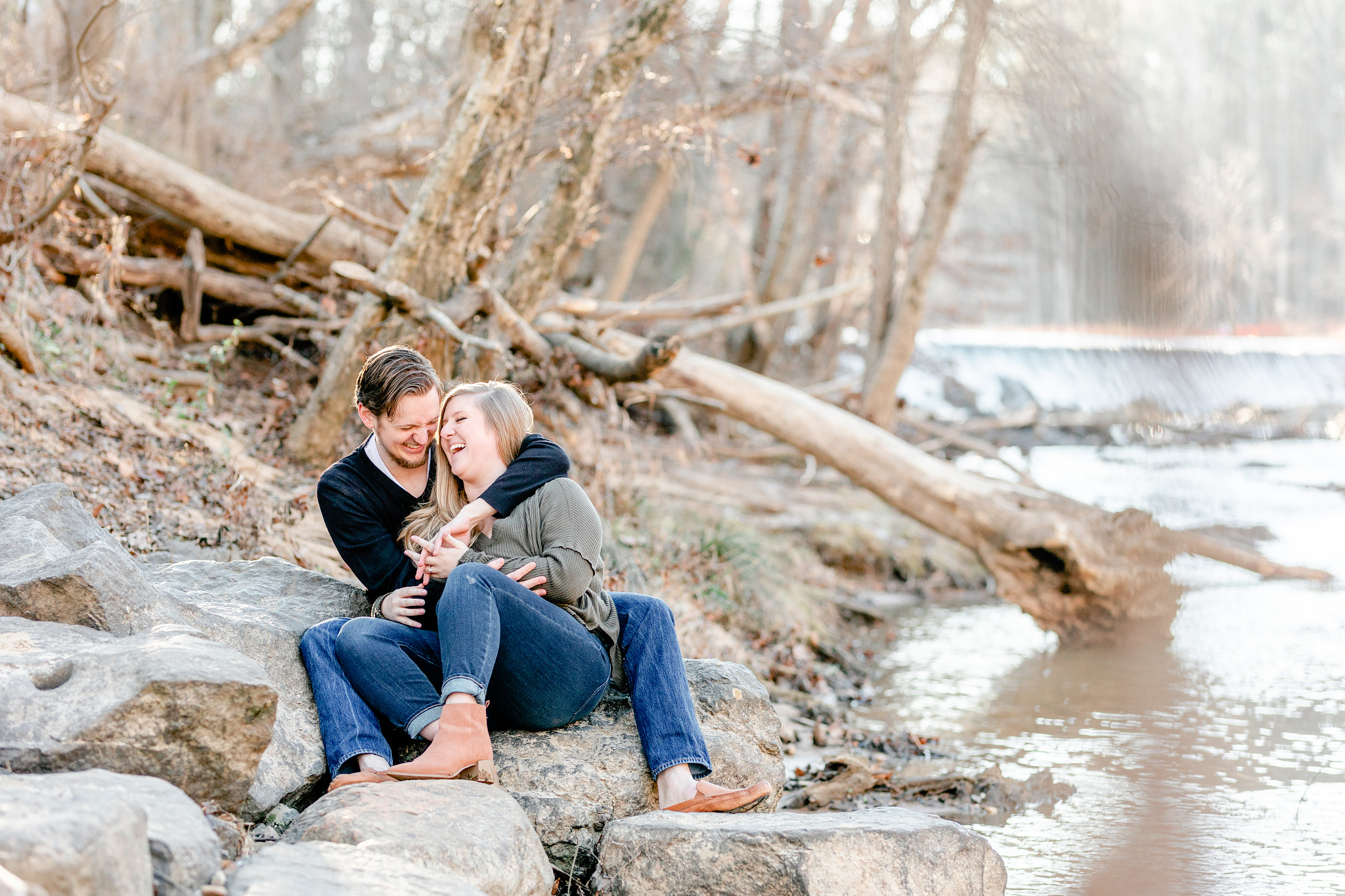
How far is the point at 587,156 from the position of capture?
6.75m

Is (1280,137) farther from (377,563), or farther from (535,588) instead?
(377,563)

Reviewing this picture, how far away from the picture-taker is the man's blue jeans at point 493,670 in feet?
10.2

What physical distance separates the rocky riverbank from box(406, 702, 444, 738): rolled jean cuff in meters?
0.23

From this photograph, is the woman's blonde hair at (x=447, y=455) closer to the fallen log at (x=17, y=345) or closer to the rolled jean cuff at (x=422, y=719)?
the rolled jean cuff at (x=422, y=719)

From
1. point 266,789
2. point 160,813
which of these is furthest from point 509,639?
point 160,813

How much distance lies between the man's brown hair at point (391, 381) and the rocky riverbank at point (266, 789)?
2.41 ft

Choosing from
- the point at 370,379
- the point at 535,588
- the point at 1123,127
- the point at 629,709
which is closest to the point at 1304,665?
the point at 629,709

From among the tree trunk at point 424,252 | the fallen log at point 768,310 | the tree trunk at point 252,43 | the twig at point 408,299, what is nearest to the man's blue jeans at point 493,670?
the twig at point 408,299

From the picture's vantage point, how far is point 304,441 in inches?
250

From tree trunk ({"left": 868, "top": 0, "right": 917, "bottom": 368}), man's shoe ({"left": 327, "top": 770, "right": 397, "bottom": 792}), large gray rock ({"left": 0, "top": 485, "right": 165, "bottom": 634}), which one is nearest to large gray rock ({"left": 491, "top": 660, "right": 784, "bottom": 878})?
man's shoe ({"left": 327, "top": 770, "right": 397, "bottom": 792})

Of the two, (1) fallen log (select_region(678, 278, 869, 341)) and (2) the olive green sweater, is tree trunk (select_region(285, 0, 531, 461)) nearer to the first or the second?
(2) the olive green sweater

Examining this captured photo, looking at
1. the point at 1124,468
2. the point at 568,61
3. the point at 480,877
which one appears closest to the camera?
the point at 1124,468

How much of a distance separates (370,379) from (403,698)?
1.06 meters

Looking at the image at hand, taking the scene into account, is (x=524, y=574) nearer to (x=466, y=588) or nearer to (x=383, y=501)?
(x=466, y=588)
